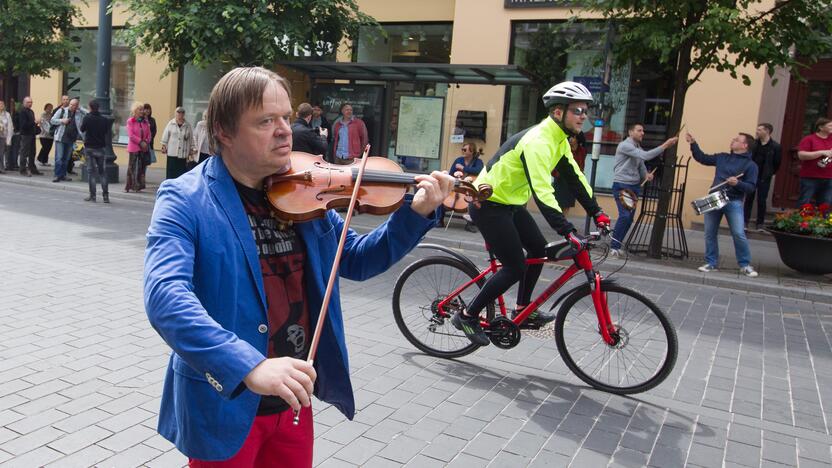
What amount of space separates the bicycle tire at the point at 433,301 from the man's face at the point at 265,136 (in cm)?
→ 349

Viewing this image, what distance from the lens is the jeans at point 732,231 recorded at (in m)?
9.66

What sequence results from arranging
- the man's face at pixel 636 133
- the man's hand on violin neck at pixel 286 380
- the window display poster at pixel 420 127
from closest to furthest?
the man's hand on violin neck at pixel 286 380 < the man's face at pixel 636 133 < the window display poster at pixel 420 127

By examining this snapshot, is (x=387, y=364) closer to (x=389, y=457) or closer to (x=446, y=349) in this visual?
(x=446, y=349)

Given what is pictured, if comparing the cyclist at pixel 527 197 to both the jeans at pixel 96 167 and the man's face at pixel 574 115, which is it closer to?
the man's face at pixel 574 115

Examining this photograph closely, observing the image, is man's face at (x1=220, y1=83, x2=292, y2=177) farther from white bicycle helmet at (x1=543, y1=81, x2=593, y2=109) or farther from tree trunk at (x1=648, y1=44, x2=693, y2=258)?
tree trunk at (x1=648, y1=44, x2=693, y2=258)

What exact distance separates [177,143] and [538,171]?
11219 mm

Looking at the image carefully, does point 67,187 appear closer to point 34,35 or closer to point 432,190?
point 34,35

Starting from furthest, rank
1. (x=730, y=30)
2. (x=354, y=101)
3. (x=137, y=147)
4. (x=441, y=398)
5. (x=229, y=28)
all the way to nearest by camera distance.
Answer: (x=354, y=101) → (x=137, y=147) → (x=229, y=28) → (x=730, y=30) → (x=441, y=398)

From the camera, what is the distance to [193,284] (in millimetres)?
1811

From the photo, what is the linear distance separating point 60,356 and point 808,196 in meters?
11.1

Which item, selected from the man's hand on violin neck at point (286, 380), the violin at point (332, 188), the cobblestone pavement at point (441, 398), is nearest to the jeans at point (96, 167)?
the cobblestone pavement at point (441, 398)

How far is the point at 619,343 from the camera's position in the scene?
4.83 metres

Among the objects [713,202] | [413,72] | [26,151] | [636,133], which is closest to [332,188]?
[713,202]

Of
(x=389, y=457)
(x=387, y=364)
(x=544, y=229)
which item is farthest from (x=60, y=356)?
(x=544, y=229)
